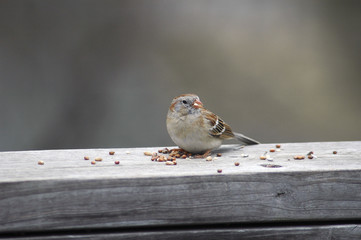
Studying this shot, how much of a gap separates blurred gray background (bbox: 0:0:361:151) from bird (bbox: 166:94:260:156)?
1640 millimetres

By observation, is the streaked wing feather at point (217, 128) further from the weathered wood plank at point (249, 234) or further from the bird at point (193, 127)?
the weathered wood plank at point (249, 234)

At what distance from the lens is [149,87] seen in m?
4.63

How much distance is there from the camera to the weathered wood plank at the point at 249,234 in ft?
6.27

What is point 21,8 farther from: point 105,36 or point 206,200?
point 206,200

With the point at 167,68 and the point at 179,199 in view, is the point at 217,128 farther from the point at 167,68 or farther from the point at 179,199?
the point at 167,68

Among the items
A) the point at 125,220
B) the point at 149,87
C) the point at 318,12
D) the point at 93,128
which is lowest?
the point at 125,220

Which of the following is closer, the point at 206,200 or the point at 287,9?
the point at 206,200

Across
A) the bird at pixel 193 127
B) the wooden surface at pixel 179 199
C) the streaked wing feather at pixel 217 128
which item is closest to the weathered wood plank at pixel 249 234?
the wooden surface at pixel 179 199

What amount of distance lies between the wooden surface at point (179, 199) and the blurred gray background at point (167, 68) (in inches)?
94.7

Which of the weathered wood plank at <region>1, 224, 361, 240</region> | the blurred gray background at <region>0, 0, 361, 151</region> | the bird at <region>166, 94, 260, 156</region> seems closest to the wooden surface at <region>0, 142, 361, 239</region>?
the weathered wood plank at <region>1, 224, 361, 240</region>

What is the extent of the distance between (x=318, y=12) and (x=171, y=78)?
4.83 ft

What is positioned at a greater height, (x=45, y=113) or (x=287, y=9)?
(x=287, y=9)

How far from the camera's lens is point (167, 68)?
4.66 m

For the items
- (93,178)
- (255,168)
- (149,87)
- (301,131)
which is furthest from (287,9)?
(93,178)
